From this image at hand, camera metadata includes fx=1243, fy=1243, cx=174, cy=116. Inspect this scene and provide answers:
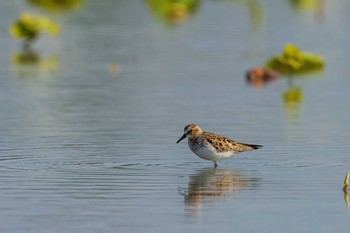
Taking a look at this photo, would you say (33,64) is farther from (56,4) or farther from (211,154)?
(56,4)

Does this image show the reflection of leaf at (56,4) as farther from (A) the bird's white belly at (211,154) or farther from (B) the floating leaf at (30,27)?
(A) the bird's white belly at (211,154)

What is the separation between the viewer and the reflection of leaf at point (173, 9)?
29.9 metres

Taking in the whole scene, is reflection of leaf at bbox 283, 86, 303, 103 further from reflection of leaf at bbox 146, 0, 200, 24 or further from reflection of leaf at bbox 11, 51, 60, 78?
reflection of leaf at bbox 146, 0, 200, 24

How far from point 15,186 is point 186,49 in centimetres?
1206

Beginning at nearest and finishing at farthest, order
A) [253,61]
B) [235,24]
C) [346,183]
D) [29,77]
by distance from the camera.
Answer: [346,183] < [29,77] < [253,61] < [235,24]

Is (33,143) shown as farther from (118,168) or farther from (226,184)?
(226,184)

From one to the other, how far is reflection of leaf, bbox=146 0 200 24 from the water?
3.68 feet

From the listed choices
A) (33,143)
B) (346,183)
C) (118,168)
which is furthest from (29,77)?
(346,183)

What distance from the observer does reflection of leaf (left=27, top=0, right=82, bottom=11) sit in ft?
104

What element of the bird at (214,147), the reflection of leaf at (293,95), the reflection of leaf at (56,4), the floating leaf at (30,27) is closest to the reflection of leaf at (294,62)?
the reflection of leaf at (293,95)

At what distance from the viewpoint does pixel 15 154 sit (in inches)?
551

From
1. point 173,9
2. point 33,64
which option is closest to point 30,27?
point 33,64

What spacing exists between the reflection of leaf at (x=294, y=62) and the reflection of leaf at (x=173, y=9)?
310 inches

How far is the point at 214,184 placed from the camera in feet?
40.4
